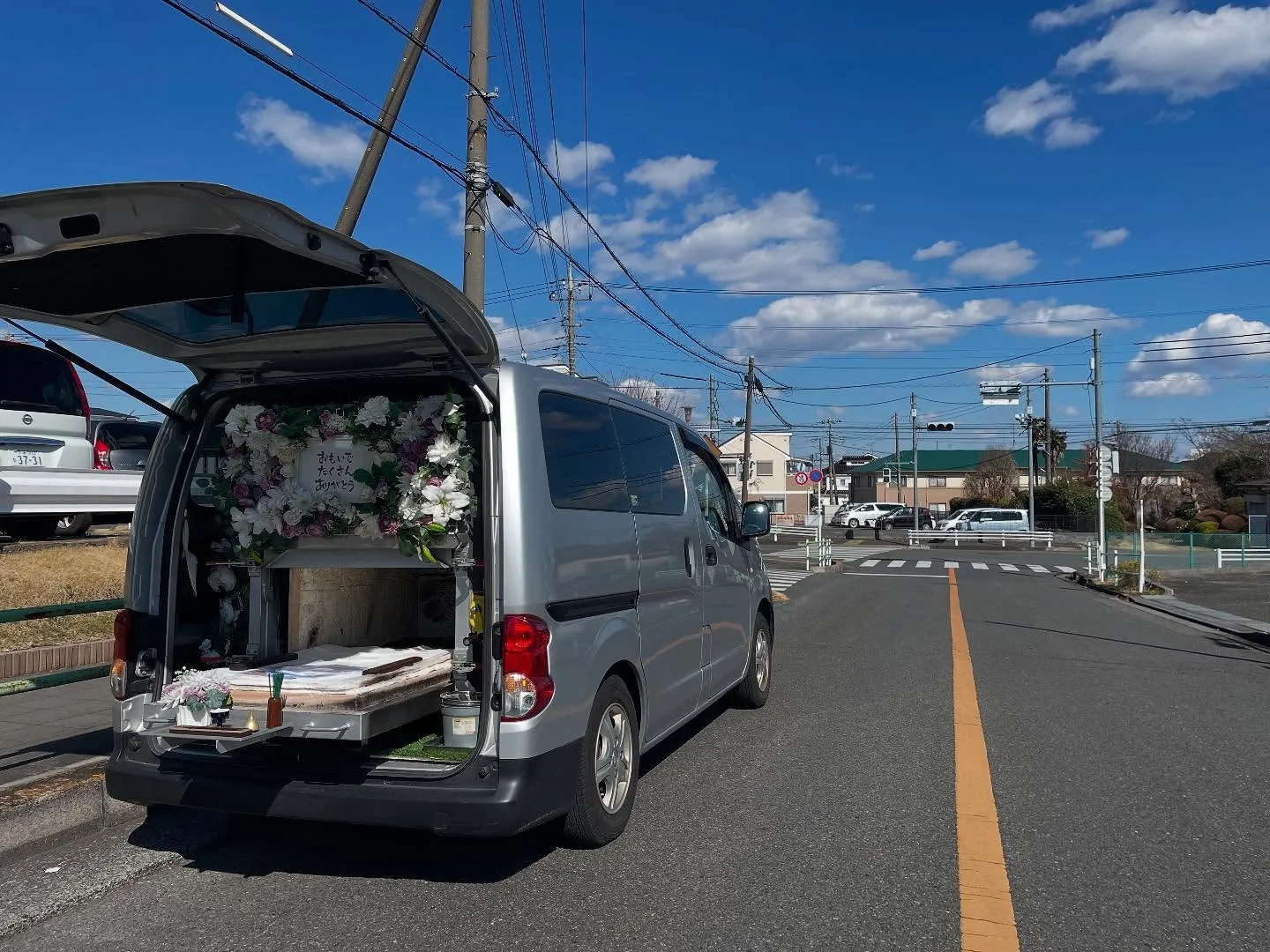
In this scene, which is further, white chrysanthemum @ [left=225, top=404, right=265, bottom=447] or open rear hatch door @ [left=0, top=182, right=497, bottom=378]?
white chrysanthemum @ [left=225, top=404, right=265, bottom=447]

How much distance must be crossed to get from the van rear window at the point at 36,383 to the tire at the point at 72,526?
1.79 m

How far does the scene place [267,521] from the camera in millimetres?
4734

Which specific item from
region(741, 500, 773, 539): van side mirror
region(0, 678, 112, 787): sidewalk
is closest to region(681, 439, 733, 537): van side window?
region(741, 500, 773, 539): van side mirror

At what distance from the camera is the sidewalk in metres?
5.32

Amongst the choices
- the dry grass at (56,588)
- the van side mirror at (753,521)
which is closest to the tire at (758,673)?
the van side mirror at (753,521)

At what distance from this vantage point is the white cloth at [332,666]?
4246 mm

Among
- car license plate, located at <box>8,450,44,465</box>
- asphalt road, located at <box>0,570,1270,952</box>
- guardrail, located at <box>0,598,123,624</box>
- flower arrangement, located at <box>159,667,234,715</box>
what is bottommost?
asphalt road, located at <box>0,570,1270,952</box>

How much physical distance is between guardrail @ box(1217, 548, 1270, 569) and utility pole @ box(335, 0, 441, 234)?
29779 mm

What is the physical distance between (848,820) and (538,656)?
6.69 ft

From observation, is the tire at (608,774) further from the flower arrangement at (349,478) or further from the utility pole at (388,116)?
the utility pole at (388,116)

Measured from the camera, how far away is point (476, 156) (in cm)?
1218

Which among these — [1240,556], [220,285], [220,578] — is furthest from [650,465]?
[1240,556]

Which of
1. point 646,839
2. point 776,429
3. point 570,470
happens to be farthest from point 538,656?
point 776,429

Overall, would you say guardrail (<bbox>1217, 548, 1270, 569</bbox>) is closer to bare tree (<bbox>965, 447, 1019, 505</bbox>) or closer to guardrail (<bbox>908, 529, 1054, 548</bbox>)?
guardrail (<bbox>908, 529, 1054, 548</bbox>)
